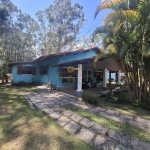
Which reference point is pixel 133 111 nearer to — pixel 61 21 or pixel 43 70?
pixel 43 70

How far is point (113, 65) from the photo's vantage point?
9.56 meters

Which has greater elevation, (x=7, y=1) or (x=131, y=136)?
(x=7, y=1)

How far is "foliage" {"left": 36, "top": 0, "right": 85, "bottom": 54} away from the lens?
87.2 ft

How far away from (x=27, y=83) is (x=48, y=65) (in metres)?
3.78

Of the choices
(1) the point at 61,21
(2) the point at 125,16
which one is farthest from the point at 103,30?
(1) the point at 61,21

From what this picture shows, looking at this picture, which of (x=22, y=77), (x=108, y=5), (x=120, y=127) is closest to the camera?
(x=120, y=127)

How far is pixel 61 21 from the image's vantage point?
26.9 meters

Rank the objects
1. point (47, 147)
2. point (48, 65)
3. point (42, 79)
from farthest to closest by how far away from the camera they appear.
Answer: point (42, 79) → point (48, 65) → point (47, 147)

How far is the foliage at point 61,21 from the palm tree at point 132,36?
69.5 feet

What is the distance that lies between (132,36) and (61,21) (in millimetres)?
23084

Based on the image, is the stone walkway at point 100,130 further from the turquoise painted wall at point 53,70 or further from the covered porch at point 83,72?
the turquoise painted wall at point 53,70

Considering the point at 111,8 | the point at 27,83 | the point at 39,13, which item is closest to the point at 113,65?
the point at 111,8

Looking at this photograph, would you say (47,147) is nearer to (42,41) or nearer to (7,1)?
(7,1)

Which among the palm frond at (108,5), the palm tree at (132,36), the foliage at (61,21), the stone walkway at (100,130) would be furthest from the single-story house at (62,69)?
the foliage at (61,21)
